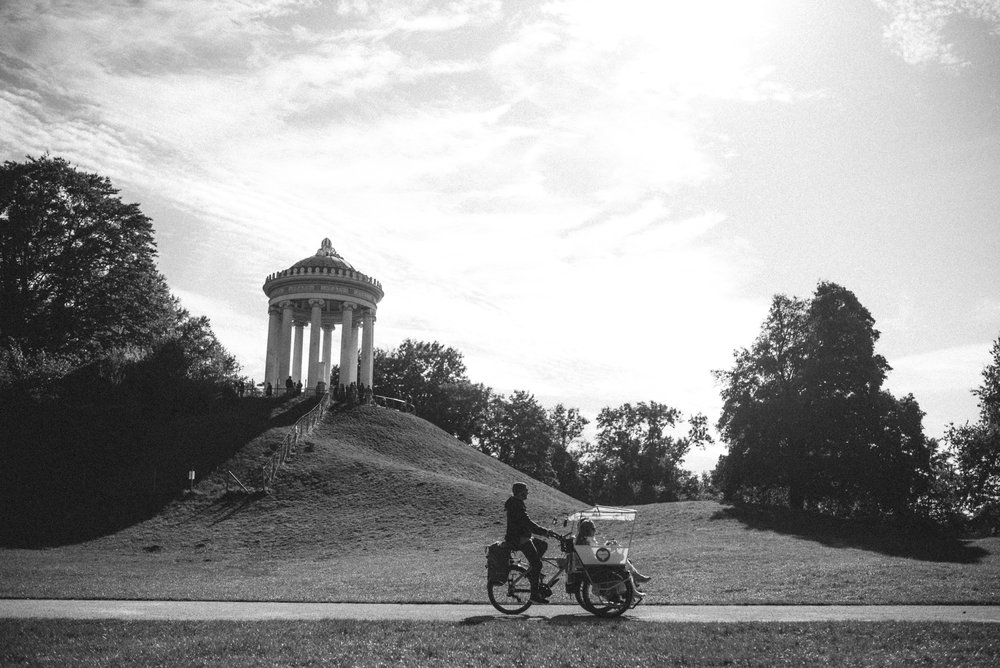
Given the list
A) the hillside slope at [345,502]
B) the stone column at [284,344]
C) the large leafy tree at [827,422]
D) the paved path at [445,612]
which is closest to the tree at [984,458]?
the large leafy tree at [827,422]

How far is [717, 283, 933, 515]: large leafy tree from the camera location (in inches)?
1785

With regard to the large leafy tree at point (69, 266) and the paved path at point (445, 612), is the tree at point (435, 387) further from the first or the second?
the paved path at point (445, 612)

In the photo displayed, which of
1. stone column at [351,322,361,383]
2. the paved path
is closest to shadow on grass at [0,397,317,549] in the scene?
stone column at [351,322,361,383]

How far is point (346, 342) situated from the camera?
62.1m

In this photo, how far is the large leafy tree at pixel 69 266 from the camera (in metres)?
49.4

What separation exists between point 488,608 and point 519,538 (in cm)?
175

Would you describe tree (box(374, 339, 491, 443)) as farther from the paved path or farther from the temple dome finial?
the paved path

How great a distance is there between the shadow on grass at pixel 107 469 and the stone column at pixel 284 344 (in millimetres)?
9276

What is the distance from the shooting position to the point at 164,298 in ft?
A: 181

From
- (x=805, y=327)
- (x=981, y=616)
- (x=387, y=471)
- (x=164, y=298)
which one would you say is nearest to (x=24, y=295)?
(x=164, y=298)

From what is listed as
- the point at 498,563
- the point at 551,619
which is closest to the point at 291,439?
the point at 498,563

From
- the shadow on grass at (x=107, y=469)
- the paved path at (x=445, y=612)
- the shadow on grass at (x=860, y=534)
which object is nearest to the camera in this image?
the paved path at (x=445, y=612)

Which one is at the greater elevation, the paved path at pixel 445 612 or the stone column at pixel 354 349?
the stone column at pixel 354 349

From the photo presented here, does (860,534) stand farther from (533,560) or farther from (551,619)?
(551,619)
